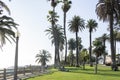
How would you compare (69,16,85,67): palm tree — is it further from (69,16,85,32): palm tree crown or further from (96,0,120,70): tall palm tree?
(96,0,120,70): tall palm tree

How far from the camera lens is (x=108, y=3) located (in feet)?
226

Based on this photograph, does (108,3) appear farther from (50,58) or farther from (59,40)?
(50,58)

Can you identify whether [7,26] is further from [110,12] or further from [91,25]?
[91,25]

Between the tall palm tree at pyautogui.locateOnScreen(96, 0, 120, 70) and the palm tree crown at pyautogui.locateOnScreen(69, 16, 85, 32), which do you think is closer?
the tall palm tree at pyautogui.locateOnScreen(96, 0, 120, 70)

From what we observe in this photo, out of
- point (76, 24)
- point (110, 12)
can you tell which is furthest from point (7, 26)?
point (76, 24)

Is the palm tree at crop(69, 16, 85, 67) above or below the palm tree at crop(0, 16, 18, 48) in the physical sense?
above

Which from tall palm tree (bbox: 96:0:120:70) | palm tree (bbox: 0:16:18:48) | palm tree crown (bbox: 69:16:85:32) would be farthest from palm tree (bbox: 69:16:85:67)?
palm tree (bbox: 0:16:18:48)

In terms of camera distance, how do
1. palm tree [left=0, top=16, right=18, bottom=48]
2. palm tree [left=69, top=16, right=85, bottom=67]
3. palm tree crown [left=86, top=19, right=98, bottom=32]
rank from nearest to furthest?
palm tree [left=0, top=16, right=18, bottom=48] → palm tree [left=69, top=16, right=85, bottom=67] → palm tree crown [left=86, top=19, right=98, bottom=32]

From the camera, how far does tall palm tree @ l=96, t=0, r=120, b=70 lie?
68.1 m

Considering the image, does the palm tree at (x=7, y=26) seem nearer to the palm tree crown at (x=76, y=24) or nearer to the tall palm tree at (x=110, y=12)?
the tall palm tree at (x=110, y=12)

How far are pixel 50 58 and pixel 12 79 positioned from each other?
109754 mm

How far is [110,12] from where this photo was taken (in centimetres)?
6862

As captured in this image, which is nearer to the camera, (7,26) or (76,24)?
(7,26)

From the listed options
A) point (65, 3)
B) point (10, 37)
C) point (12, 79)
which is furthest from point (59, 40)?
point (12, 79)
